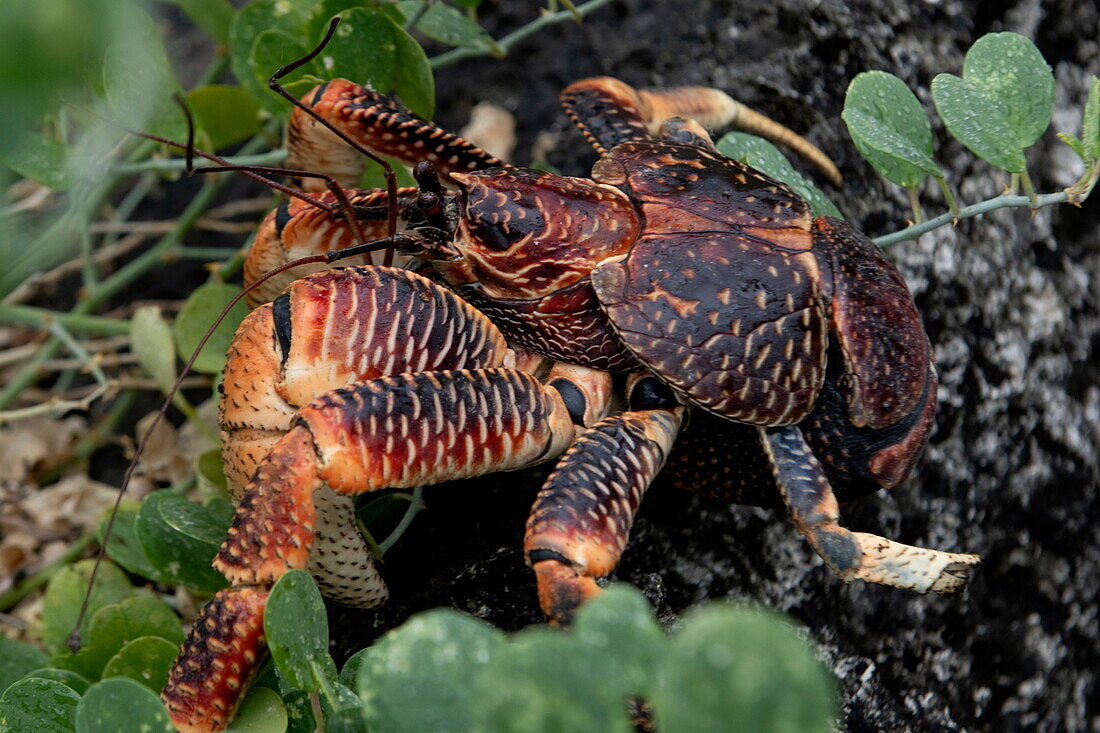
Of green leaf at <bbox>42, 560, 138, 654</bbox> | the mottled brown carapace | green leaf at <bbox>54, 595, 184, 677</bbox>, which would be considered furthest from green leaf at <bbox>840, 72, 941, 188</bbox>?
green leaf at <bbox>42, 560, 138, 654</bbox>

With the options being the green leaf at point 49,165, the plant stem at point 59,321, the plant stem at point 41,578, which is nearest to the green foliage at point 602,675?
the green leaf at point 49,165

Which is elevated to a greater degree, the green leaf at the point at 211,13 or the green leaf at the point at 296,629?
the green leaf at the point at 211,13

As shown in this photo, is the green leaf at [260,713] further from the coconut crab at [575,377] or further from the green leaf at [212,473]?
the green leaf at [212,473]

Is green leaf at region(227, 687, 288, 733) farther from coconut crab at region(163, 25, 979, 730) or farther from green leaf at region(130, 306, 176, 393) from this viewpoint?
green leaf at region(130, 306, 176, 393)

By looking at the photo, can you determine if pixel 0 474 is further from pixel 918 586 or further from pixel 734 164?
pixel 918 586

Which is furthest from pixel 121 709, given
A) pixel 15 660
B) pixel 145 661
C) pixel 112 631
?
pixel 15 660

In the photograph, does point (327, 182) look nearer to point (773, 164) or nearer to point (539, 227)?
point (539, 227)

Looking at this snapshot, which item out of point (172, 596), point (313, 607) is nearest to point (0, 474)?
point (172, 596)
